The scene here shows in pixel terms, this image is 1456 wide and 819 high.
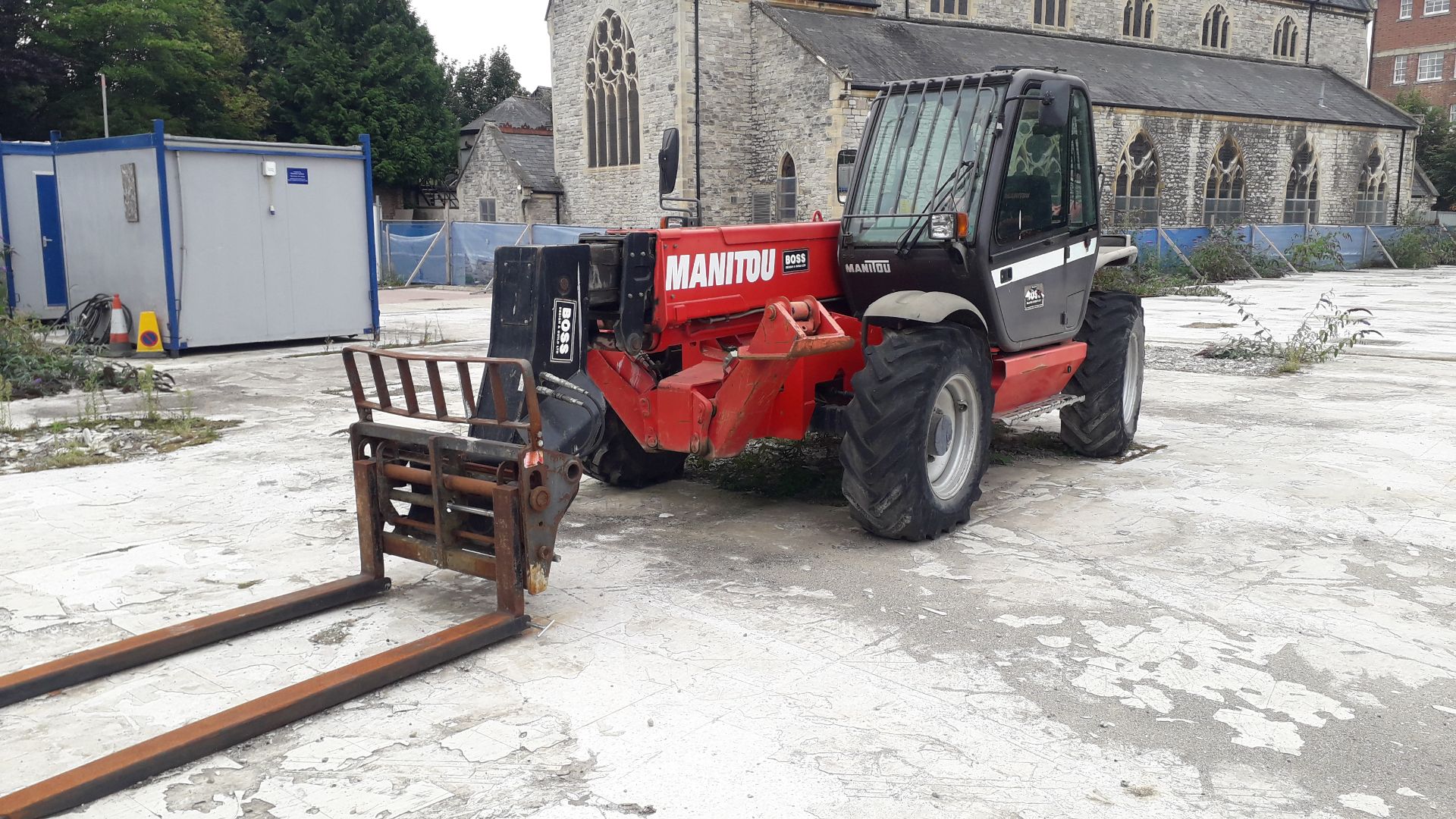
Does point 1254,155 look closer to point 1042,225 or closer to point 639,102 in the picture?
point 639,102

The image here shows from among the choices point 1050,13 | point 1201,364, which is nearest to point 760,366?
point 1201,364

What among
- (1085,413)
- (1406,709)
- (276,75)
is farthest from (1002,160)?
(276,75)

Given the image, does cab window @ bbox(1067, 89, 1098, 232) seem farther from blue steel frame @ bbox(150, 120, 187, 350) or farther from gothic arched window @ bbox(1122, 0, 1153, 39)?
gothic arched window @ bbox(1122, 0, 1153, 39)

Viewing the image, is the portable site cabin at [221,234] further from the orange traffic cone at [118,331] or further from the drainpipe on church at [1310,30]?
the drainpipe on church at [1310,30]

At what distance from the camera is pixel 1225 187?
37969mm

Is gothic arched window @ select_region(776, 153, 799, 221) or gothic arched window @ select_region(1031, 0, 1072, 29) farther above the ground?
gothic arched window @ select_region(1031, 0, 1072, 29)

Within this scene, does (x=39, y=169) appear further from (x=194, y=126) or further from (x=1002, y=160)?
(x=194, y=126)

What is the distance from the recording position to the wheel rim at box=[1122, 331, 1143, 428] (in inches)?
337

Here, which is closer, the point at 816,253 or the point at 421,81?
the point at 816,253

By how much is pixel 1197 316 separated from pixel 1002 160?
48.7 feet

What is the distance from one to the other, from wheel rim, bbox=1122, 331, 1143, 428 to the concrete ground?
1.78 feet

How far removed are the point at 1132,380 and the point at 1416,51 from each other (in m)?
59.5

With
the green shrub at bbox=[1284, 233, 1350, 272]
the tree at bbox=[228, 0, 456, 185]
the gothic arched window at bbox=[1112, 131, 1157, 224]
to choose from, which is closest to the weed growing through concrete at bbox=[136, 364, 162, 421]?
the gothic arched window at bbox=[1112, 131, 1157, 224]

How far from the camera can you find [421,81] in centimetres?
4419
